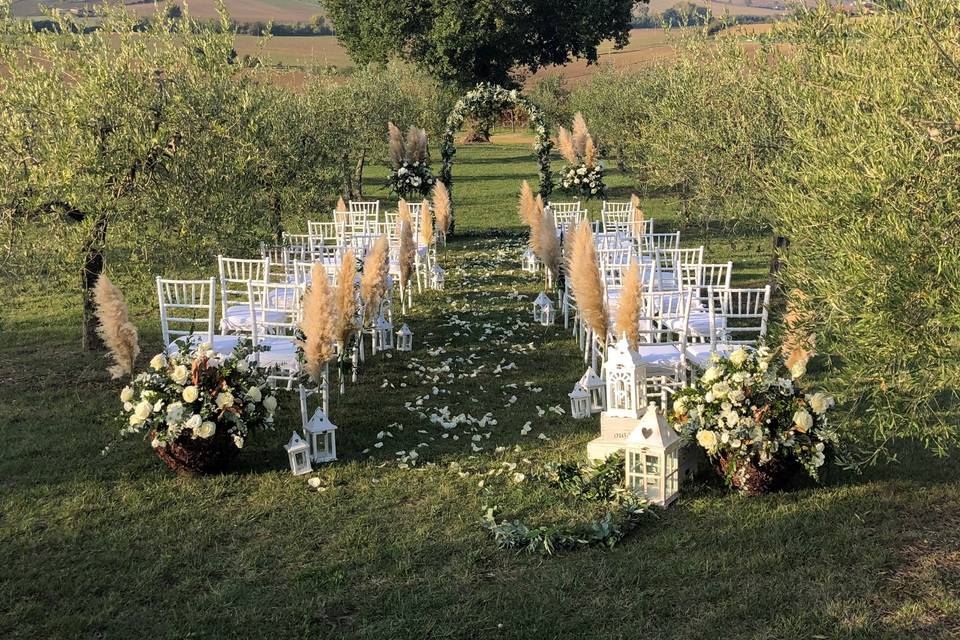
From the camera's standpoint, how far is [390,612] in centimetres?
503

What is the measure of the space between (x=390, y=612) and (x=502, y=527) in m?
1.12

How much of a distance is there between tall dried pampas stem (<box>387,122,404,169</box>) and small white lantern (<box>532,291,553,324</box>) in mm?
8010

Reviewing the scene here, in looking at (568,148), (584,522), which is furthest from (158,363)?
(568,148)

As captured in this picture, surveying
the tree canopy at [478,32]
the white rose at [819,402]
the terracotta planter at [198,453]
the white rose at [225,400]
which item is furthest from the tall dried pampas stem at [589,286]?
the tree canopy at [478,32]

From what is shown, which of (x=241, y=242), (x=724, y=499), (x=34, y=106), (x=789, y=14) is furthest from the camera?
(x=241, y=242)

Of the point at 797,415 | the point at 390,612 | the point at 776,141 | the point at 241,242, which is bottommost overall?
the point at 390,612

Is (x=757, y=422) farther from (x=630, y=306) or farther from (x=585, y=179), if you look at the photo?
(x=585, y=179)

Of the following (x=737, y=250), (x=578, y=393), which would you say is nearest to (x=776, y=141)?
(x=578, y=393)

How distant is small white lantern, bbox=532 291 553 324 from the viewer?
11859 mm

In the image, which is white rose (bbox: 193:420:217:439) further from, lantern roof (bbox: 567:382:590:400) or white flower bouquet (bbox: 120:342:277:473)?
lantern roof (bbox: 567:382:590:400)

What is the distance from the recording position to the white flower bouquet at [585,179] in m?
Result: 19.7

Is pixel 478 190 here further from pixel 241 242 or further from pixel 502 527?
pixel 502 527

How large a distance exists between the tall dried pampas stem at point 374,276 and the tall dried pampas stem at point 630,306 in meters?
2.69

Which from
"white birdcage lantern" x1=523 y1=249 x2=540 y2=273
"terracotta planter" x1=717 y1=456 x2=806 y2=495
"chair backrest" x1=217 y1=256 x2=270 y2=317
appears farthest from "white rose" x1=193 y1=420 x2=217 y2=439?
"white birdcage lantern" x1=523 y1=249 x2=540 y2=273
